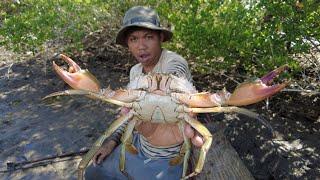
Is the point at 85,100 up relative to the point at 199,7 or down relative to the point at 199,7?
down

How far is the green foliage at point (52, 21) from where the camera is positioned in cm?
623

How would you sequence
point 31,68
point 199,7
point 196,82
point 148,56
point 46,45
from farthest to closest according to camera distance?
point 31,68
point 46,45
point 196,82
point 199,7
point 148,56

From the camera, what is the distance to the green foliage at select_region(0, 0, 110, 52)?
6227 mm

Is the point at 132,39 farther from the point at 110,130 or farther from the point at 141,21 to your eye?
the point at 110,130

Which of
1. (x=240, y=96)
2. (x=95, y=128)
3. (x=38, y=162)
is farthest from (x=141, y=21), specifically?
(x=95, y=128)

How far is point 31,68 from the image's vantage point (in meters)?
7.84

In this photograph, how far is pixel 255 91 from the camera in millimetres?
2676

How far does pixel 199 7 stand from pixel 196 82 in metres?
1.27

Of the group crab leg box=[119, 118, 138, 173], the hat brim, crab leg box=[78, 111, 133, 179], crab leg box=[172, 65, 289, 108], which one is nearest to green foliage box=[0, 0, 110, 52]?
the hat brim

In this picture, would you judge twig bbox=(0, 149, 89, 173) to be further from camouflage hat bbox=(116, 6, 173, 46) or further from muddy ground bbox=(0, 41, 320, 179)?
camouflage hat bbox=(116, 6, 173, 46)

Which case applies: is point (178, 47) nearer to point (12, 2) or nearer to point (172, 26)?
point (172, 26)

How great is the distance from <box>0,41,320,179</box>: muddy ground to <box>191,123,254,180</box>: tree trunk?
65 cm

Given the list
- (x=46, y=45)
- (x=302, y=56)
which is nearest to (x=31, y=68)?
(x=46, y=45)

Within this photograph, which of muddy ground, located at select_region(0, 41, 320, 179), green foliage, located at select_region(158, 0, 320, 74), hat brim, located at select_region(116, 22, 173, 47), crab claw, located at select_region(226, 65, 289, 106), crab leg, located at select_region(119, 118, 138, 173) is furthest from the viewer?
muddy ground, located at select_region(0, 41, 320, 179)
